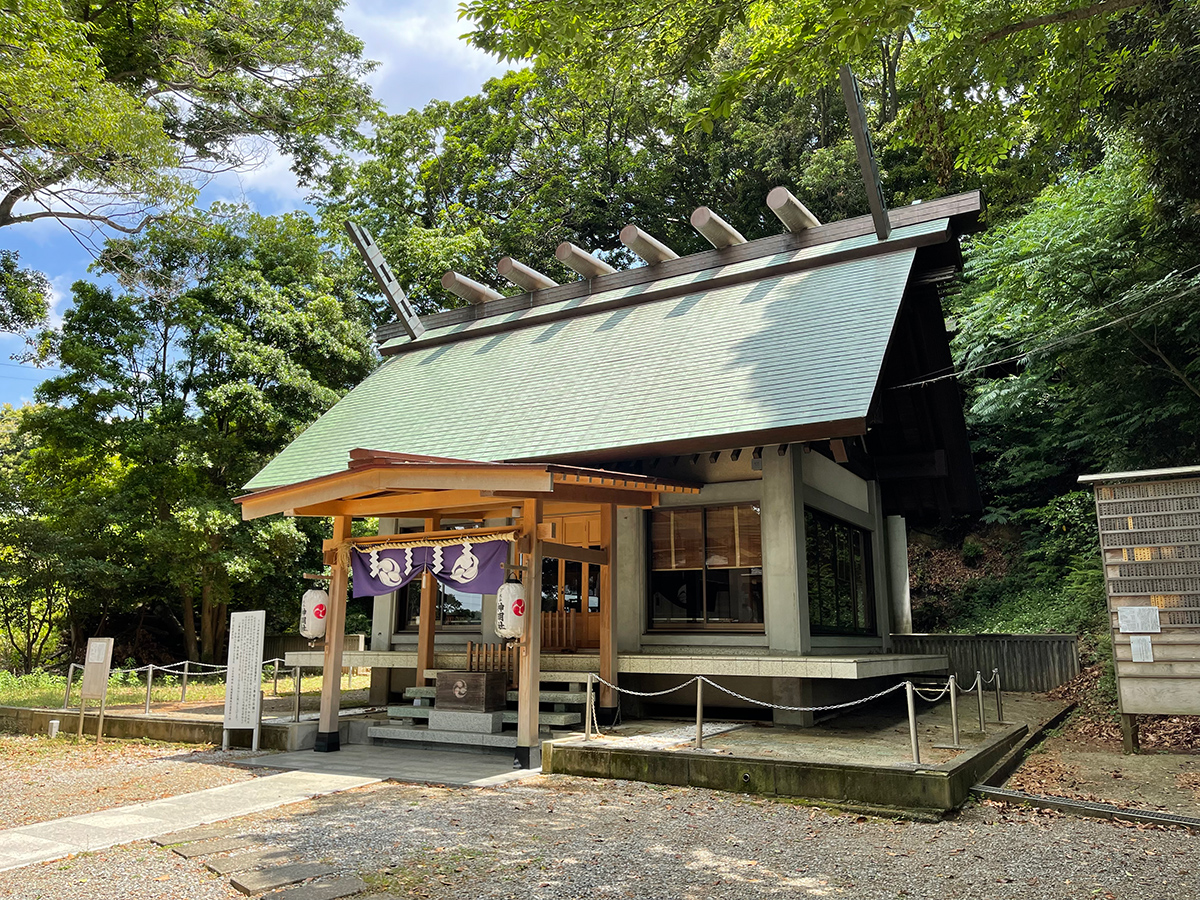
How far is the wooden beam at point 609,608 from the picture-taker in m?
9.85

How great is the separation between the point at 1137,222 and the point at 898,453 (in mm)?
5481

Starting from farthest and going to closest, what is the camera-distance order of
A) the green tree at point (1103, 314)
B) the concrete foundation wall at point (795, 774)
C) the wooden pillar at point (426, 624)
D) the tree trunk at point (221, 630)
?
the tree trunk at point (221, 630) < the green tree at point (1103, 314) < the wooden pillar at point (426, 624) < the concrete foundation wall at point (795, 774)

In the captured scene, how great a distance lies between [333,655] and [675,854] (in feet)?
18.6

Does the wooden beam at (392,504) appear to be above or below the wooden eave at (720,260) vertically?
below

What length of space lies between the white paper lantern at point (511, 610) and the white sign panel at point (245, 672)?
3310 millimetres

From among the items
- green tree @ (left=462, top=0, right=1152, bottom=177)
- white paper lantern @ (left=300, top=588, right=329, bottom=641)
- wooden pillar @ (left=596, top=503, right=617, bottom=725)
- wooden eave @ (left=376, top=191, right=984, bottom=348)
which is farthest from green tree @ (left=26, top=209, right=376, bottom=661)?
green tree @ (left=462, top=0, right=1152, bottom=177)

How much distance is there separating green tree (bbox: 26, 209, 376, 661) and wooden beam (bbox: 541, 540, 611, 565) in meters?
12.0

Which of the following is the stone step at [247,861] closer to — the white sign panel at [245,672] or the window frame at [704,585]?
the white sign panel at [245,672]

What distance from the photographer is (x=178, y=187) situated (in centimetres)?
1472

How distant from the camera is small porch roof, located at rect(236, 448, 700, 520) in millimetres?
8172

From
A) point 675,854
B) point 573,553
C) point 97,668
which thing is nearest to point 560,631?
point 573,553

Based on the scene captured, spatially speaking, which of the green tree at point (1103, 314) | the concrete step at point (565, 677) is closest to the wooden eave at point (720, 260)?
the green tree at point (1103, 314)

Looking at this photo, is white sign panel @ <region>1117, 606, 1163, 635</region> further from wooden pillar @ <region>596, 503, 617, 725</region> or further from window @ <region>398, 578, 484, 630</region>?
window @ <region>398, 578, 484, 630</region>

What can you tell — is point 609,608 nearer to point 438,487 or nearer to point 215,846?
point 438,487
